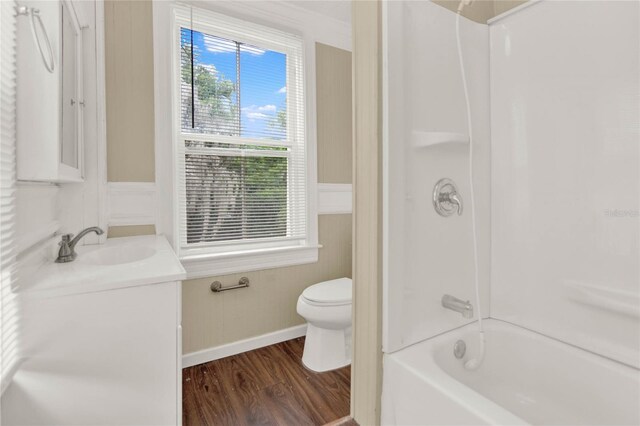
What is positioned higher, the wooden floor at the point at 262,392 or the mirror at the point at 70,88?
the mirror at the point at 70,88

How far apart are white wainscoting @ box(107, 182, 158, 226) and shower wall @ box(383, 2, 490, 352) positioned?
1536 millimetres

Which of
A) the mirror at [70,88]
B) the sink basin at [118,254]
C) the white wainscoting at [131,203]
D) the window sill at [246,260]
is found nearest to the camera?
the mirror at [70,88]

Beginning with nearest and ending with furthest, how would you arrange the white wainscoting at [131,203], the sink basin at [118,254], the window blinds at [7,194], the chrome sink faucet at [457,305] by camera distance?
the window blinds at [7,194] → the chrome sink faucet at [457,305] → the sink basin at [118,254] → the white wainscoting at [131,203]

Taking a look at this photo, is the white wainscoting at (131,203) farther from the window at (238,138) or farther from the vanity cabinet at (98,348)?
the vanity cabinet at (98,348)

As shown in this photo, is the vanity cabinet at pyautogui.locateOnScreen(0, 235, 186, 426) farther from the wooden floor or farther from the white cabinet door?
the wooden floor

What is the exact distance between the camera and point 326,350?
6.52ft

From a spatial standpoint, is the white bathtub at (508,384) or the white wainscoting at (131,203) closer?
the white bathtub at (508,384)

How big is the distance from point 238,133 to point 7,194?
1446mm

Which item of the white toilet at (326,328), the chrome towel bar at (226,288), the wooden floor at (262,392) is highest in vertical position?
the chrome towel bar at (226,288)

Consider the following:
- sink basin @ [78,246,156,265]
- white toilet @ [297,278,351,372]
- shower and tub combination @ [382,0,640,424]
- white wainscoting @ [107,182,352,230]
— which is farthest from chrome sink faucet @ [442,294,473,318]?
white wainscoting @ [107,182,352,230]

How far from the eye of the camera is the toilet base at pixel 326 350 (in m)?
1.97

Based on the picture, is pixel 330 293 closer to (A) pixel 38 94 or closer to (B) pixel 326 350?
(B) pixel 326 350

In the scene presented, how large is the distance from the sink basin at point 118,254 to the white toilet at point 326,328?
0.96 metres

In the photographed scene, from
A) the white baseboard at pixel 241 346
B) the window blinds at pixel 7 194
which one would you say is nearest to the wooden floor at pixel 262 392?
the white baseboard at pixel 241 346
